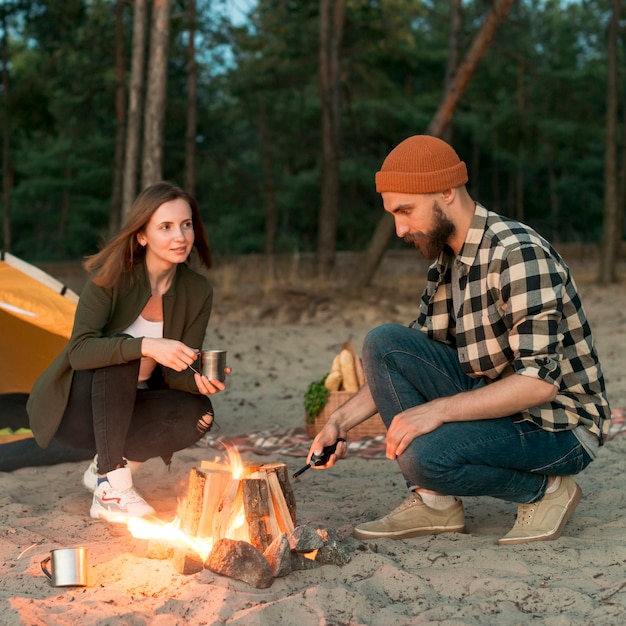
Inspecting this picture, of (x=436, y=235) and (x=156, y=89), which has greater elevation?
(x=156, y=89)

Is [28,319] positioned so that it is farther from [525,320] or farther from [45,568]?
[525,320]

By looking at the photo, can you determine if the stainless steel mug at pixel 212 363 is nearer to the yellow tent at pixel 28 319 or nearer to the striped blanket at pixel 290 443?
Answer: the striped blanket at pixel 290 443

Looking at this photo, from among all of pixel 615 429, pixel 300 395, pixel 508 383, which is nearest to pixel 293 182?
pixel 300 395

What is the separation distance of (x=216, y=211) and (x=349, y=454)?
20.1m

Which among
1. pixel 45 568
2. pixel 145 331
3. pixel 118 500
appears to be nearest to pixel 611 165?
pixel 145 331

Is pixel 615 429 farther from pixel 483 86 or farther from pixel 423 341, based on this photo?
pixel 483 86

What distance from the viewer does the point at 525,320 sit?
282cm

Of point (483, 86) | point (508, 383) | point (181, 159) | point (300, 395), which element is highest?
point (483, 86)

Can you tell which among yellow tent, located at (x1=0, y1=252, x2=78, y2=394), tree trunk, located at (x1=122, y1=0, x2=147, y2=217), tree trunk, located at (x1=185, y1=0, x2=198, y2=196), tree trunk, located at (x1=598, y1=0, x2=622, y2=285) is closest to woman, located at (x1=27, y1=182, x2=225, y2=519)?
yellow tent, located at (x1=0, y1=252, x2=78, y2=394)

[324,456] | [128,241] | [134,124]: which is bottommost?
[324,456]

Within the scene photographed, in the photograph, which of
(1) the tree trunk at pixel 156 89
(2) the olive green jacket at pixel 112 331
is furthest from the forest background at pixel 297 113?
(2) the olive green jacket at pixel 112 331

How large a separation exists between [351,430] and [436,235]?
223 cm

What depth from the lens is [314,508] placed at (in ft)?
12.1

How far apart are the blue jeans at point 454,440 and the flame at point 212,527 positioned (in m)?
0.55
